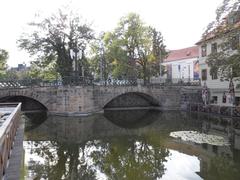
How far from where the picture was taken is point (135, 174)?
34.6 ft

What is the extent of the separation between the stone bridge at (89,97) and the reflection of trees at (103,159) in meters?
11.1

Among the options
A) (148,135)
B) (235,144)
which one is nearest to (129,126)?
(148,135)

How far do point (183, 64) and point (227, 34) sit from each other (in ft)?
123

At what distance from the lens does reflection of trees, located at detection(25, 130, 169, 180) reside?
1065cm

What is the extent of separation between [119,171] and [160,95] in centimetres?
2443

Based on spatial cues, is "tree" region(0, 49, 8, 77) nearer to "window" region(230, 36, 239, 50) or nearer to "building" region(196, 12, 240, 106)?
"building" region(196, 12, 240, 106)

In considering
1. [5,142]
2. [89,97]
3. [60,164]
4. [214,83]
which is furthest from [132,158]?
[214,83]

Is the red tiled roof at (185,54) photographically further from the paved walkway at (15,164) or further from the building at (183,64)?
the paved walkway at (15,164)

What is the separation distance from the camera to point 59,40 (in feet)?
112

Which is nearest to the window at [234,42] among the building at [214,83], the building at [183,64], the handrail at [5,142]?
the building at [214,83]

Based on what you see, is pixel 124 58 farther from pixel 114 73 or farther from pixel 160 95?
pixel 160 95

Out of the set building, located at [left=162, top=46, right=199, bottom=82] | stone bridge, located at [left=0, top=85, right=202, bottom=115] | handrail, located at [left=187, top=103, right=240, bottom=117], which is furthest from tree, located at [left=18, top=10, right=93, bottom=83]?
building, located at [left=162, top=46, right=199, bottom=82]

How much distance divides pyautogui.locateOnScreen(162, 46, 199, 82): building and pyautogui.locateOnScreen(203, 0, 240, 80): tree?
3302 cm

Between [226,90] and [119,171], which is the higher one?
[226,90]
